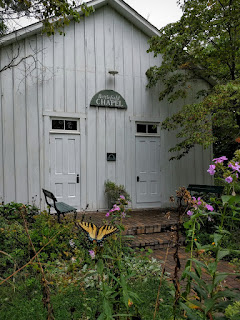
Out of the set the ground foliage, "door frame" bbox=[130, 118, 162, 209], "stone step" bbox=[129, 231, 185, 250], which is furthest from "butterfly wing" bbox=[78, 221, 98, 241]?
"door frame" bbox=[130, 118, 162, 209]

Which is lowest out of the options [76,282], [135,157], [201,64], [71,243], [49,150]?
[76,282]

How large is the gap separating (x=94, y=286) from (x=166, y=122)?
21.0 ft

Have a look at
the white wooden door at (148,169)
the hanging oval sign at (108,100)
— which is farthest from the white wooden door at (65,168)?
the white wooden door at (148,169)

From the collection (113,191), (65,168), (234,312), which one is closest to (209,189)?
(113,191)

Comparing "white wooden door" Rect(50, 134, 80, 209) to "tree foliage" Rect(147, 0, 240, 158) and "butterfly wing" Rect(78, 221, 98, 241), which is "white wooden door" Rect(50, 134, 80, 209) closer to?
"tree foliage" Rect(147, 0, 240, 158)

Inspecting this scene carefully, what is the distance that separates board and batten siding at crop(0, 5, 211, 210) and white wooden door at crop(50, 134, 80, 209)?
0.15m

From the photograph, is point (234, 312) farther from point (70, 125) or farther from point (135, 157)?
point (135, 157)

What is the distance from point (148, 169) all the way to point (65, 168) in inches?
105

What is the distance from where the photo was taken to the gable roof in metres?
7.70

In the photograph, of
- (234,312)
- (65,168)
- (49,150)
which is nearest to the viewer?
(234,312)

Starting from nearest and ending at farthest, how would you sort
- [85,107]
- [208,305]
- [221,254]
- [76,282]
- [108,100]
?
[208,305] → [221,254] → [76,282] → [85,107] → [108,100]

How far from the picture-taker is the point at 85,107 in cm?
877

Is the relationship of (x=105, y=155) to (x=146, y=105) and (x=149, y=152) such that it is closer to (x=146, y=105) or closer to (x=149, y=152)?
(x=149, y=152)

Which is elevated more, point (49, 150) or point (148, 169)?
point (49, 150)
